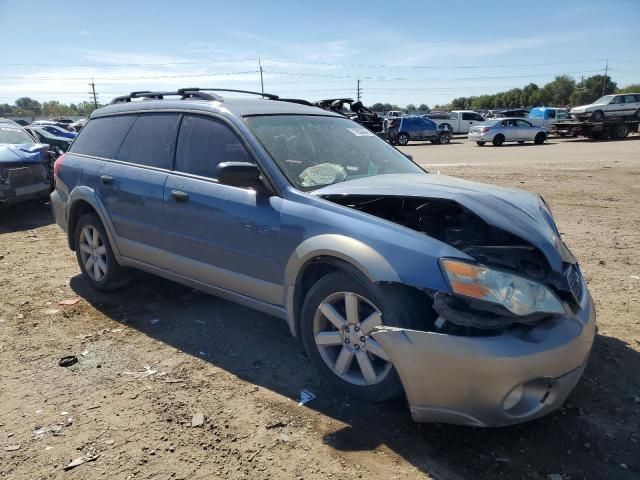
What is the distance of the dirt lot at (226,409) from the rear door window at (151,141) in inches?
53.1

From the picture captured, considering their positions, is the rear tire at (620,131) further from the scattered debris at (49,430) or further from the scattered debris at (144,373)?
the scattered debris at (49,430)

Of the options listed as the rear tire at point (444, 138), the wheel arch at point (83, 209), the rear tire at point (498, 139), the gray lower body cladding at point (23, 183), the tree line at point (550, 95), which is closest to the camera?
the wheel arch at point (83, 209)

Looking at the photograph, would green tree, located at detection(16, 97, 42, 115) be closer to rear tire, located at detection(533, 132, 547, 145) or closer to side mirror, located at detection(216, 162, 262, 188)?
rear tire, located at detection(533, 132, 547, 145)

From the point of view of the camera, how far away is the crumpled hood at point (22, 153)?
835 cm

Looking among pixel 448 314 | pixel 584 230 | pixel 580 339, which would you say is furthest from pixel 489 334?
pixel 584 230

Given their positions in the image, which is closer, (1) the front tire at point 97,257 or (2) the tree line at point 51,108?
(1) the front tire at point 97,257

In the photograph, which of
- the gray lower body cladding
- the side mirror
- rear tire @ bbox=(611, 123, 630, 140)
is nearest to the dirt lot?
the side mirror

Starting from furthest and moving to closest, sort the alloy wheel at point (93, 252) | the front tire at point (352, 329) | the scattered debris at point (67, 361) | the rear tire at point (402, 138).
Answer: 1. the rear tire at point (402, 138)
2. the alloy wheel at point (93, 252)
3. the scattered debris at point (67, 361)
4. the front tire at point (352, 329)

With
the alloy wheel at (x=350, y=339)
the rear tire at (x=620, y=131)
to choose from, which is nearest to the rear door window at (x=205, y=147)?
the alloy wheel at (x=350, y=339)

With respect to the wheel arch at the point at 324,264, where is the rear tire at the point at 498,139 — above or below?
below

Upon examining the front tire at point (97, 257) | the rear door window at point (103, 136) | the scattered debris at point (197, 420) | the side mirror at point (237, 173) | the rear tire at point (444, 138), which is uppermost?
the rear door window at point (103, 136)

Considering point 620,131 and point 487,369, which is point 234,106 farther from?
point 620,131

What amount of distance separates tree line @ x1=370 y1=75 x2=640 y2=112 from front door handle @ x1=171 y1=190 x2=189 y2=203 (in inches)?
3370

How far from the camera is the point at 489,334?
2.38 meters
